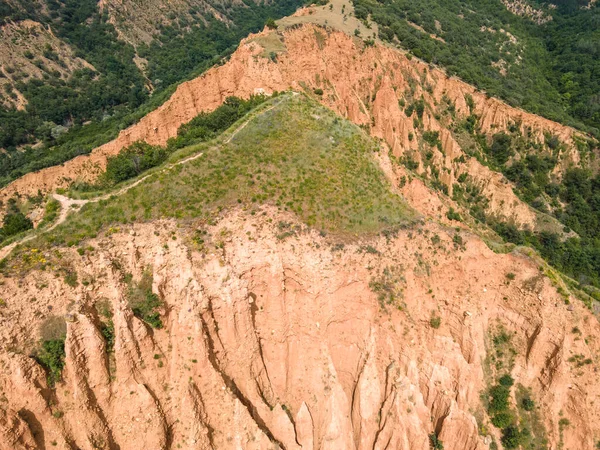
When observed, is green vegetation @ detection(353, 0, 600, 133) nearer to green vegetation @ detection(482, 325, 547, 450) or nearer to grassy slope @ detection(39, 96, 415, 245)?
grassy slope @ detection(39, 96, 415, 245)

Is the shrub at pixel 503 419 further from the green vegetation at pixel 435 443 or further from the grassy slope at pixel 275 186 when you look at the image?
the grassy slope at pixel 275 186

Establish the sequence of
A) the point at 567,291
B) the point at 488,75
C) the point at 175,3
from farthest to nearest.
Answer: the point at 175,3
the point at 488,75
the point at 567,291

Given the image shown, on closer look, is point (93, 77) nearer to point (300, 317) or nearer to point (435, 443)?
point (300, 317)

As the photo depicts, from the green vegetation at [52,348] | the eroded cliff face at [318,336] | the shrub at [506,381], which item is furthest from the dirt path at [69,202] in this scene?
the shrub at [506,381]

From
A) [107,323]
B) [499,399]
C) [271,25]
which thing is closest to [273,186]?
[107,323]

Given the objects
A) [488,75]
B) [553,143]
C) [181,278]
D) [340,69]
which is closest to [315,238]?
[181,278]

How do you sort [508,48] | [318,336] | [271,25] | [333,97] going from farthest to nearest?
1. [508,48]
2. [271,25]
3. [333,97]
4. [318,336]

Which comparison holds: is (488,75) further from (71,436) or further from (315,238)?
(71,436)
